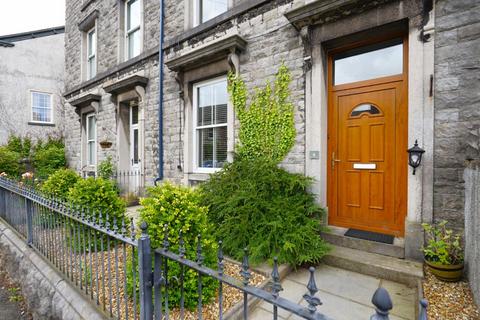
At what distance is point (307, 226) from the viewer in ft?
11.1

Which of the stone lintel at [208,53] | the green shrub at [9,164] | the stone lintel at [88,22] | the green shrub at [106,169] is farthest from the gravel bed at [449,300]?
the green shrub at [9,164]

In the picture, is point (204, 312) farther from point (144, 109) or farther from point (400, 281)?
point (144, 109)

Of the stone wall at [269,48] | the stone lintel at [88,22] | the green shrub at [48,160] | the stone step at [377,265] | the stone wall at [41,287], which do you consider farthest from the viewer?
the green shrub at [48,160]

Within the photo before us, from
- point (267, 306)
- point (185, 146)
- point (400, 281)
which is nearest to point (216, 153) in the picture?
point (185, 146)

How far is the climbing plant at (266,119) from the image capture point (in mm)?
4402

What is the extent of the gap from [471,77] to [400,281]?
8.39ft

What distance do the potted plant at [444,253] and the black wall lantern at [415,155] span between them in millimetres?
749

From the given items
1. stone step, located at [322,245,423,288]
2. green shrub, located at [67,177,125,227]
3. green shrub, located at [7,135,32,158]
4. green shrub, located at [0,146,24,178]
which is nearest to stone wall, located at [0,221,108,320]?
green shrub, located at [67,177,125,227]

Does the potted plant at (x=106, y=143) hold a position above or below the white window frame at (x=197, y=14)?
below

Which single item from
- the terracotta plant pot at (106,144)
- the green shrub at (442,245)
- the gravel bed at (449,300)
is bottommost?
the gravel bed at (449,300)

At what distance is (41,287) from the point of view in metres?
2.96

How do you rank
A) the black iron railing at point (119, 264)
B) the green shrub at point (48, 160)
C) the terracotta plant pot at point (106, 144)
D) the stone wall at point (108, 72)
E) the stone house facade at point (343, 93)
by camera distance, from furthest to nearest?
the green shrub at point (48, 160) < the terracotta plant pot at point (106, 144) < the stone wall at point (108, 72) < the stone house facade at point (343, 93) < the black iron railing at point (119, 264)

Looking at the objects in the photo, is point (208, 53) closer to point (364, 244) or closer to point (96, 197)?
point (96, 197)

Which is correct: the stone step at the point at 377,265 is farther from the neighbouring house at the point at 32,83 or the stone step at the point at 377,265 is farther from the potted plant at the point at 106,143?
the neighbouring house at the point at 32,83
